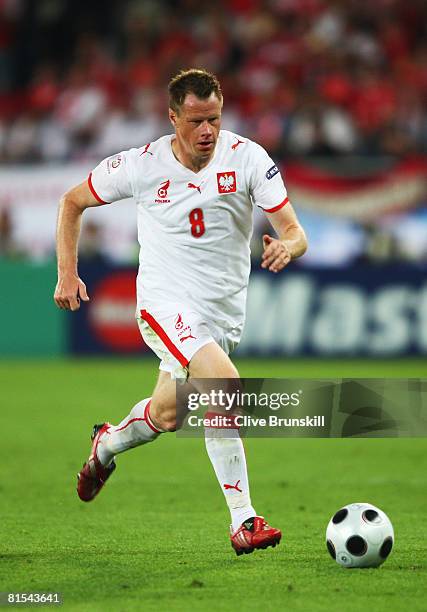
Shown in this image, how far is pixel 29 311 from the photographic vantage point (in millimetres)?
16125

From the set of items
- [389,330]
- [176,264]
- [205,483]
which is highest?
[389,330]

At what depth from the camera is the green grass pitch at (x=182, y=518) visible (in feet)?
17.0

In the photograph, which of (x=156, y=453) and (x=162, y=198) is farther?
(x=156, y=453)

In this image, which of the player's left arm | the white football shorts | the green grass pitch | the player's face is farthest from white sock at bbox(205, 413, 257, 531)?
the player's face

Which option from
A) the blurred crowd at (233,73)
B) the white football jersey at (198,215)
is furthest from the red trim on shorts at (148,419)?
the blurred crowd at (233,73)

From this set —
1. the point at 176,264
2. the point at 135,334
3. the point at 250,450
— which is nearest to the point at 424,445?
the point at 250,450

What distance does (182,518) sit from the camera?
7.05 meters

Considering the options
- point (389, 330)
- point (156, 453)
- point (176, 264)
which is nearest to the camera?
point (176, 264)

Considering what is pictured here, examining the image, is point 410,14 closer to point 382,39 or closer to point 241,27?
point 382,39

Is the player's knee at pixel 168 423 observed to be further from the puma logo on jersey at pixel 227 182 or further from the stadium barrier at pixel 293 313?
the stadium barrier at pixel 293 313

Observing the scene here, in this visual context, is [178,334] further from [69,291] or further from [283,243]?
[283,243]

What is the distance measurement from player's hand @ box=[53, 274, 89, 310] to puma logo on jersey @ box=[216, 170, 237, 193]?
2.82 feet

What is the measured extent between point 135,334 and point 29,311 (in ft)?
4.72

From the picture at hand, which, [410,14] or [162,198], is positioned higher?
[410,14]
